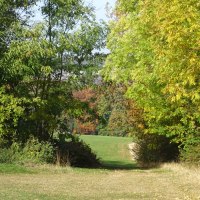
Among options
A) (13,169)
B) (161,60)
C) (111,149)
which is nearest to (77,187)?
(161,60)

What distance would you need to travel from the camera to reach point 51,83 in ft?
78.1

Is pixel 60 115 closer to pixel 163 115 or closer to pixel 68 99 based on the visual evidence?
pixel 68 99

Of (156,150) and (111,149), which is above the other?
(111,149)

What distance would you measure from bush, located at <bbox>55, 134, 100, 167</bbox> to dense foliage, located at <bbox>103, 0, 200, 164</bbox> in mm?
4986

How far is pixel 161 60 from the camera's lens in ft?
46.9

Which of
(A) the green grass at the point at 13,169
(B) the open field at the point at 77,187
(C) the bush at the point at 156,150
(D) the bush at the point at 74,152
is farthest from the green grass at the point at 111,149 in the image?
(B) the open field at the point at 77,187

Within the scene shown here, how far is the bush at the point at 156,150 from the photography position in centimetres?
2998

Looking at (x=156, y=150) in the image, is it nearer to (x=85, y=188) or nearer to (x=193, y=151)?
(x=193, y=151)

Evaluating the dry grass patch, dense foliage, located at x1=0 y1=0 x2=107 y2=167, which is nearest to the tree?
dense foliage, located at x1=0 y1=0 x2=107 y2=167

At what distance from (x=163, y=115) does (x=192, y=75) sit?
1014 centimetres

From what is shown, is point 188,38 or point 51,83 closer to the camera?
point 188,38

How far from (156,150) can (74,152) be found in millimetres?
7626

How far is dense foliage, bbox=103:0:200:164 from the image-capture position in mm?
11492

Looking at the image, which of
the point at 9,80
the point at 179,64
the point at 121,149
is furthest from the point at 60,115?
the point at 121,149
